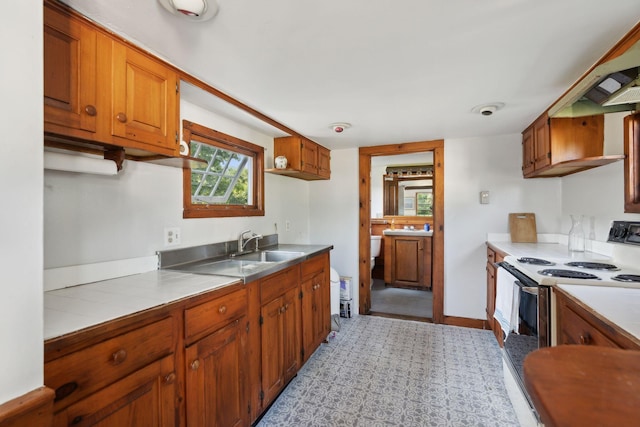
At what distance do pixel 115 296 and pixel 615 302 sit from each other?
2004 millimetres

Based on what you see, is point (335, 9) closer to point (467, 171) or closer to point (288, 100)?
point (288, 100)

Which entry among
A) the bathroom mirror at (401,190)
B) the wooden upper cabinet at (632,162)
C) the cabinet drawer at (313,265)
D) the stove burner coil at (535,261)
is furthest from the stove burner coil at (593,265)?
the bathroom mirror at (401,190)

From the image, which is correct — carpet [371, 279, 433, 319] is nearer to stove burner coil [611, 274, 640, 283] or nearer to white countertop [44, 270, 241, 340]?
stove burner coil [611, 274, 640, 283]

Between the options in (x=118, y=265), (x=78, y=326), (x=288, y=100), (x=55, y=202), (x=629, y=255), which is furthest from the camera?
(x=288, y=100)

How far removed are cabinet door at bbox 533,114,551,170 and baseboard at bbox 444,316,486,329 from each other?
1671 millimetres

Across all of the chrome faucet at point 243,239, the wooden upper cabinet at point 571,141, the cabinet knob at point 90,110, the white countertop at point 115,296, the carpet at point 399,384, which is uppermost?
the wooden upper cabinet at point 571,141

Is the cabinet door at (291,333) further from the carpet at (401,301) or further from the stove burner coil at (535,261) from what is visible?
the carpet at (401,301)

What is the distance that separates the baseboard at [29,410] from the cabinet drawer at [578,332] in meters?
1.61

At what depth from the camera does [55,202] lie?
1.32 meters

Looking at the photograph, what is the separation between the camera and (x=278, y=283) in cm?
195

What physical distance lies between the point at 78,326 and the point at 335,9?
141 cm

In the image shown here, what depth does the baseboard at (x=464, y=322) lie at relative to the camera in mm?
3152

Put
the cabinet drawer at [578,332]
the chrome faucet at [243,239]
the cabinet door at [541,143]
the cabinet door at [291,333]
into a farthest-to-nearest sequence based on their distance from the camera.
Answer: the chrome faucet at [243,239], the cabinet door at [541,143], the cabinet door at [291,333], the cabinet drawer at [578,332]

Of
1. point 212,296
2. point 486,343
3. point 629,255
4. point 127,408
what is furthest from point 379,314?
point 127,408
